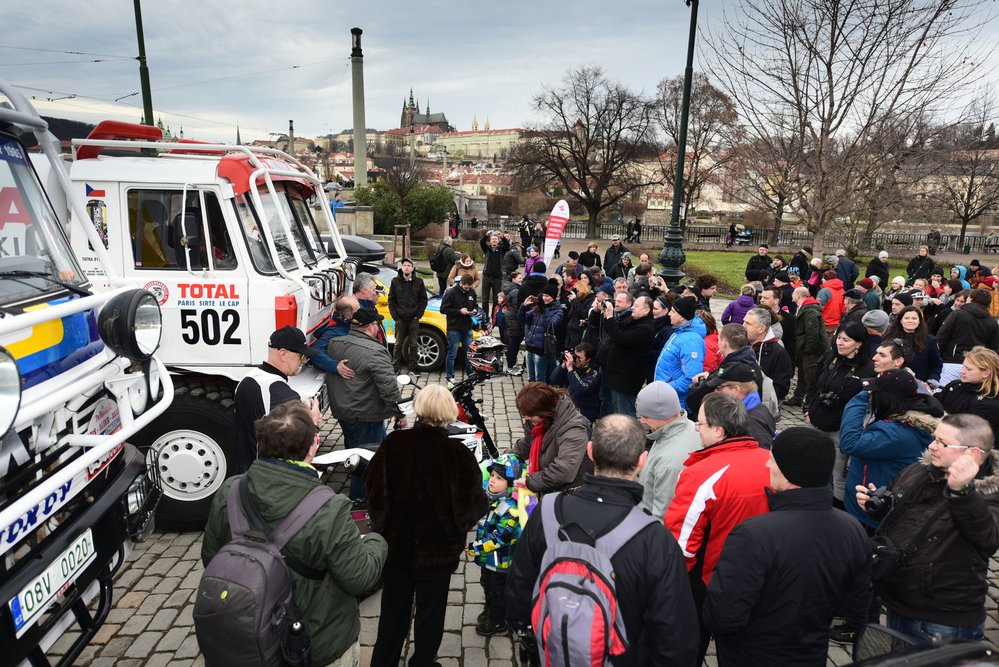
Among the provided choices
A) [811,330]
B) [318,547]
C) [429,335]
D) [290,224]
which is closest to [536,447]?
[318,547]

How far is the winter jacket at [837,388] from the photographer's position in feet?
16.0

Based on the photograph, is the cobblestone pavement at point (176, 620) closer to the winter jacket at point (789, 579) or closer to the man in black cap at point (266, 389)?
the man in black cap at point (266, 389)

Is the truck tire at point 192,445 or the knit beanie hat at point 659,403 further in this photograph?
the truck tire at point 192,445

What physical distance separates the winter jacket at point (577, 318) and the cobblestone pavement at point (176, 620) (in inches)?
155

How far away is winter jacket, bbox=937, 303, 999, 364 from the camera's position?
7.23 metres

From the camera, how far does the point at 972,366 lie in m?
4.64

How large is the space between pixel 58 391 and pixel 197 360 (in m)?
2.10

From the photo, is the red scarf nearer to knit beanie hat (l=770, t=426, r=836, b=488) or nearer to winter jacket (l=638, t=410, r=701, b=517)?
winter jacket (l=638, t=410, r=701, b=517)

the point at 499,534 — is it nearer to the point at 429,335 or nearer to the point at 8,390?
the point at 8,390

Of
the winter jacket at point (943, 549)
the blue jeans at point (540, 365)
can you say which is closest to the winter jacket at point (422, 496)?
the winter jacket at point (943, 549)

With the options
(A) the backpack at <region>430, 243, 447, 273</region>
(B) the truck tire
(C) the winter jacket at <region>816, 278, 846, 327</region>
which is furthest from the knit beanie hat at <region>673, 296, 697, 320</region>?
(A) the backpack at <region>430, 243, 447, 273</region>

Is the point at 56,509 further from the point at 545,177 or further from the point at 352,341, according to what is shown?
the point at 545,177

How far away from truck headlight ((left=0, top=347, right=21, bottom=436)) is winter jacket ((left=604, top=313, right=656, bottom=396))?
5.09m

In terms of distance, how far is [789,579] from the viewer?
99.4 inches
